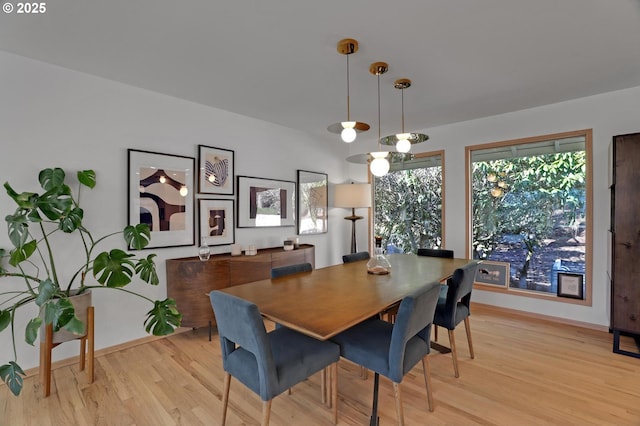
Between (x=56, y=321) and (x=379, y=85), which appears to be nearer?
(x=56, y=321)

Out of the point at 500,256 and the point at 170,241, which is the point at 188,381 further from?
the point at 500,256

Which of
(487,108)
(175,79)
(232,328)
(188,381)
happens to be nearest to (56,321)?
(188,381)

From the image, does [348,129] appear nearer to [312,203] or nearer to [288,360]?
[288,360]

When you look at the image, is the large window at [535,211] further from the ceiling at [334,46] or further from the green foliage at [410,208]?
the ceiling at [334,46]

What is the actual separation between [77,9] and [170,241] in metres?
2.01

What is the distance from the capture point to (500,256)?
3.87 m

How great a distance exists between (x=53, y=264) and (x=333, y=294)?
219cm

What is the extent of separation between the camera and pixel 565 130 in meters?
3.38

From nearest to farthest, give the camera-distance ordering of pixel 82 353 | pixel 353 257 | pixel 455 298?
pixel 455 298, pixel 82 353, pixel 353 257

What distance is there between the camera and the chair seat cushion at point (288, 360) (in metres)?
1.52

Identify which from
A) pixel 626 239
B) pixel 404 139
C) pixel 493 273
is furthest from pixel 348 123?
pixel 493 273

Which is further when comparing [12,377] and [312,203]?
[312,203]

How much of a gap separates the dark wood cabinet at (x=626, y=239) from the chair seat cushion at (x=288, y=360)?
2738 mm

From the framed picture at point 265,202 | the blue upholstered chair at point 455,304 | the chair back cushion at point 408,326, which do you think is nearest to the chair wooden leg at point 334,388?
the chair back cushion at point 408,326
